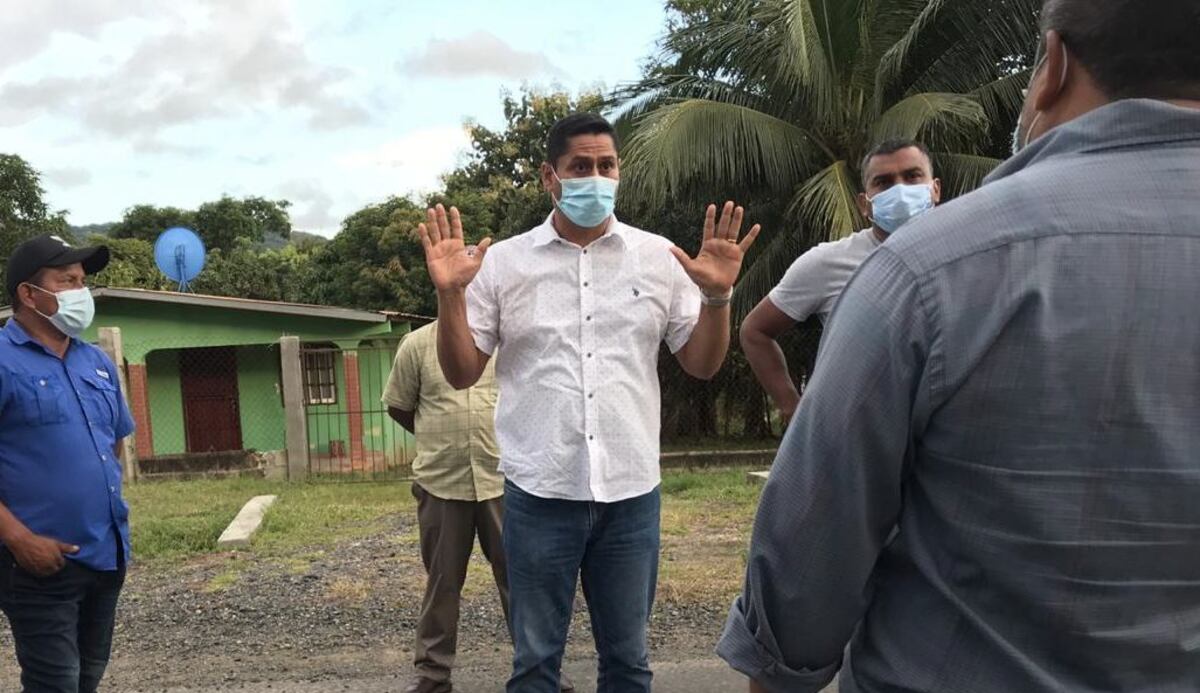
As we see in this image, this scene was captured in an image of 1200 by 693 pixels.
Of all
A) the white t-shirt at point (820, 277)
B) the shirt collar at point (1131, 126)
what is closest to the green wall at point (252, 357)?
the white t-shirt at point (820, 277)

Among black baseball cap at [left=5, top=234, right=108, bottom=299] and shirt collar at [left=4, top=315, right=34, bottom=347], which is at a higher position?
black baseball cap at [left=5, top=234, right=108, bottom=299]

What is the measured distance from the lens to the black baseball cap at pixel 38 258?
3.60 metres

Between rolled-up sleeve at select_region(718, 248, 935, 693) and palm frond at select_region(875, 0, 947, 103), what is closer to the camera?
rolled-up sleeve at select_region(718, 248, 935, 693)

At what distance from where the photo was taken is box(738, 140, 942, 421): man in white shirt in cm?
339

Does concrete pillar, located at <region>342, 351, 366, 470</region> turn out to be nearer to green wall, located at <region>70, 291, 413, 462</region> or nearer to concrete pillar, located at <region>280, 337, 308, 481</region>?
green wall, located at <region>70, 291, 413, 462</region>

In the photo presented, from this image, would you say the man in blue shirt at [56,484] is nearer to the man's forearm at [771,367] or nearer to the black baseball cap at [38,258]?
the black baseball cap at [38,258]

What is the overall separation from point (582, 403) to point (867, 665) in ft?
5.36

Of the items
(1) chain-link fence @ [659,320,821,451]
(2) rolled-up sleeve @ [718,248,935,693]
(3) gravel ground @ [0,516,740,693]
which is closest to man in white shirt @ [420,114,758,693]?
(2) rolled-up sleeve @ [718,248,935,693]

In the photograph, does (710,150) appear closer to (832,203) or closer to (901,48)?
(832,203)

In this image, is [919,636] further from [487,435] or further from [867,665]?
[487,435]

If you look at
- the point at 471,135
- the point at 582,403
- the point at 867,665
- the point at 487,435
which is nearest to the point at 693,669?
the point at 487,435

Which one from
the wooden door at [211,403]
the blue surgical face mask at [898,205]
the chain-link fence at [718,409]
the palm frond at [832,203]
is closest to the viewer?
the blue surgical face mask at [898,205]

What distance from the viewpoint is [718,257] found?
2.91 metres

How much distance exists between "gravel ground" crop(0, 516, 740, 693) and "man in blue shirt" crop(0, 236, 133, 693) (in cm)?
128
